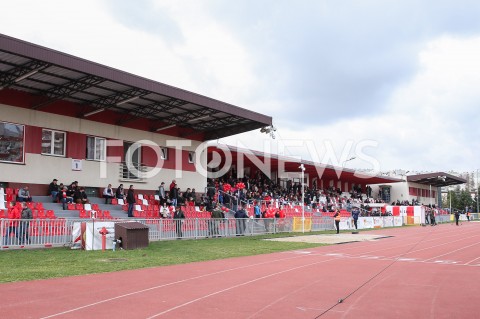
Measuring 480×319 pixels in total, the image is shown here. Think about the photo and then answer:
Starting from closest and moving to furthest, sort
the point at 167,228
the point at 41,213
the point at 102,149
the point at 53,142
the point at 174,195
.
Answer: the point at 41,213, the point at 167,228, the point at 53,142, the point at 102,149, the point at 174,195

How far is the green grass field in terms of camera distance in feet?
37.8

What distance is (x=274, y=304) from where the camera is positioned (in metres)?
8.09

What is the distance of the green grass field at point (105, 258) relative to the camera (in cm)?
1153

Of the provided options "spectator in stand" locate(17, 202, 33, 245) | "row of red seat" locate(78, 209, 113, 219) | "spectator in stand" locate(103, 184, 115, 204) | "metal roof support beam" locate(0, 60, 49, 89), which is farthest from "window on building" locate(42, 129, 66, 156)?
"spectator in stand" locate(17, 202, 33, 245)

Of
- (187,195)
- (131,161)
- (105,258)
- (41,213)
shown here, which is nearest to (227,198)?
(187,195)

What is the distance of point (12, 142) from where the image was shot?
70.6 feet

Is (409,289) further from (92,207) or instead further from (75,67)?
(92,207)

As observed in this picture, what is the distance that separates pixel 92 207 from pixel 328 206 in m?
28.2

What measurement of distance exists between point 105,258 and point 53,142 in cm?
1100

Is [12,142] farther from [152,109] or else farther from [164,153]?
[164,153]

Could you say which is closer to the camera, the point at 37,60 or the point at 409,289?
the point at 409,289

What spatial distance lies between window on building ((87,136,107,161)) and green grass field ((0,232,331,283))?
784 centimetres

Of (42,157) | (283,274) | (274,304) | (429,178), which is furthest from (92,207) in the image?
(429,178)

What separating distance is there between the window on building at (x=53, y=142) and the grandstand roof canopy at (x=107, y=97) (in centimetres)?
118
